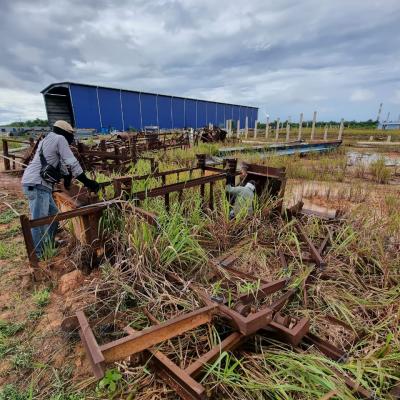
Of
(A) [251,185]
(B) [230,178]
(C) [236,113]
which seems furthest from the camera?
(C) [236,113]

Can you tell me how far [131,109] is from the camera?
28.4m

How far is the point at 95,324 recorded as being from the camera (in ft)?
6.41

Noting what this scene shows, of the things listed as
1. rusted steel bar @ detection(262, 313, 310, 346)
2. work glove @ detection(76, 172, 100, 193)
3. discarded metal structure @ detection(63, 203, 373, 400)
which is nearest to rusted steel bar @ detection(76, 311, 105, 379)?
discarded metal structure @ detection(63, 203, 373, 400)

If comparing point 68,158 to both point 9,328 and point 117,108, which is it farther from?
point 117,108

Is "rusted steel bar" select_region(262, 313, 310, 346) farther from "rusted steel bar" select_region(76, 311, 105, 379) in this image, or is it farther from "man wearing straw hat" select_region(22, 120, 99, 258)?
"man wearing straw hat" select_region(22, 120, 99, 258)

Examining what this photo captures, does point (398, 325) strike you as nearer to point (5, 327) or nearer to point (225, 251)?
point (225, 251)

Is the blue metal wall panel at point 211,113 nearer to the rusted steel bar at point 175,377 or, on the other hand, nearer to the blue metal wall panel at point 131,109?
the blue metal wall panel at point 131,109

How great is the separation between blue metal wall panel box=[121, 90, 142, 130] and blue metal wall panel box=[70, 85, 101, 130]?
3117 millimetres

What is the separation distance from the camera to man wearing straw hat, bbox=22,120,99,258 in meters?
3.52

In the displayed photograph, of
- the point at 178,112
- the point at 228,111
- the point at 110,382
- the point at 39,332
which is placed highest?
the point at 228,111

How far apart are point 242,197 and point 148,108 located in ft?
93.4

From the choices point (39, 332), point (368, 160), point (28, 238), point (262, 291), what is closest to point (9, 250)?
point (28, 238)

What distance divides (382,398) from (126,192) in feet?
9.26

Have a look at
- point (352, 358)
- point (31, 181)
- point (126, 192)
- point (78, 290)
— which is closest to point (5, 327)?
point (78, 290)
